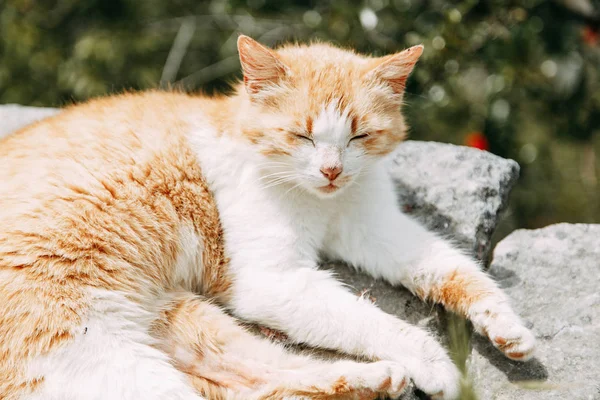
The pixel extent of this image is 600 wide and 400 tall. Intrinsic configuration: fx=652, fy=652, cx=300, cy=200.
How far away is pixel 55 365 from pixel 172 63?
3.29 m

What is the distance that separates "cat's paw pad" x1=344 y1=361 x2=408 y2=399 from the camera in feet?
7.25

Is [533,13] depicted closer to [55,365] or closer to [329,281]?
[329,281]

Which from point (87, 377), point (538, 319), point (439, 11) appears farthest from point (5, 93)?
point (538, 319)

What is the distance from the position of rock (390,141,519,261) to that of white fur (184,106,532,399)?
0.27 metres

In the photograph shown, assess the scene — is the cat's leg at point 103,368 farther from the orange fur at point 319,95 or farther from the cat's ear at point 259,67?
the cat's ear at point 259,67

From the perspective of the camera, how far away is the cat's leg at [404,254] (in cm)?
257

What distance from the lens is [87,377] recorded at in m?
2.08

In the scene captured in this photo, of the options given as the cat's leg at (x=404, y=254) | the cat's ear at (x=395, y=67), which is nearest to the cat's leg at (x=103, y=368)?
the cat's leg at (x=404, y=254)

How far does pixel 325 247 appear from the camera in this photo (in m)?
2.74

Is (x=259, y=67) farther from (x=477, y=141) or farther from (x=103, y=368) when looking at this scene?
(x=477, y=141)

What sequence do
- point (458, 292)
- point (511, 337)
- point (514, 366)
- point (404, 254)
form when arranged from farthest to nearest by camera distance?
point (404, 254) → point (458, 292) → point (514, 366) → point (511, 337)

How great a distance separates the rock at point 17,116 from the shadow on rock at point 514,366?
267cm

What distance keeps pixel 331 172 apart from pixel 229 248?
20.5 inches

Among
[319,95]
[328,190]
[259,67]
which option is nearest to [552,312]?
[328,190]
